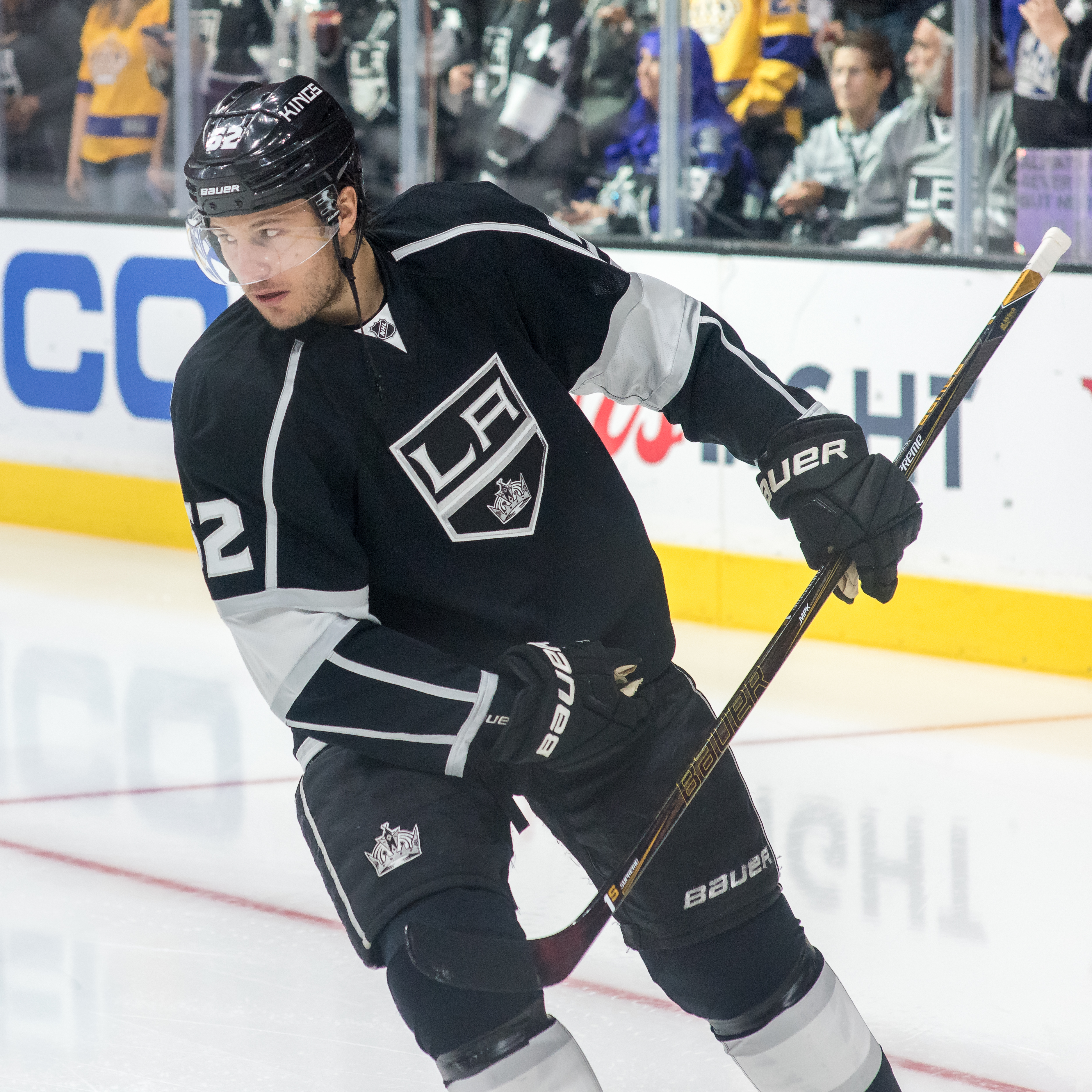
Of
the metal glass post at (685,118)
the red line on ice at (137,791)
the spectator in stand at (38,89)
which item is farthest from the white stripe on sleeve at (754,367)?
the spectator in stand at (38,89)

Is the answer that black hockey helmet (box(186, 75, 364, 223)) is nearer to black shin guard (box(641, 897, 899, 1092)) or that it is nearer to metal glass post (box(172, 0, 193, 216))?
black shin guard (box(641, 897, 899, 1092))

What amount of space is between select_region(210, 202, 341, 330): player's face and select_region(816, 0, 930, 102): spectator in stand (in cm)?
305

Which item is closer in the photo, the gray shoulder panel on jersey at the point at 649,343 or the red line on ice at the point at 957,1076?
the gray shoulder panel on jersey at the point at 649,343

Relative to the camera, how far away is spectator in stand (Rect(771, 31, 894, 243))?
446 cm

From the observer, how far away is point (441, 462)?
1706 millimetres

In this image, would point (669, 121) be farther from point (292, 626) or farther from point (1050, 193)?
point (292, 626)

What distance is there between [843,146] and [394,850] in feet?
10.9

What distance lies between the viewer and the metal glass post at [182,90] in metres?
5.64

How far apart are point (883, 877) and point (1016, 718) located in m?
0.95

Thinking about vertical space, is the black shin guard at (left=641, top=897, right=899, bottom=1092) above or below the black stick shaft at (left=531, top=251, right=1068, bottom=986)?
below

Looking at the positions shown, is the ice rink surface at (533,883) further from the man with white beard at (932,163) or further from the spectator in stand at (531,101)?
the spectator in stand at (531,101)

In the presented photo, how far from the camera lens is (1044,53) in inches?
162

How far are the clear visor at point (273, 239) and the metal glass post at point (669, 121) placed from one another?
3.13 meters

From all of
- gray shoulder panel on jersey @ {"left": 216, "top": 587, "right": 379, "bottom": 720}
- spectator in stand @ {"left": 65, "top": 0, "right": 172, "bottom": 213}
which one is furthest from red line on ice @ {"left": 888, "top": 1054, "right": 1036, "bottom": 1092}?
spectator in stand @ {"left": 65, "top": 0, "right": 172, "bottom": 213}
